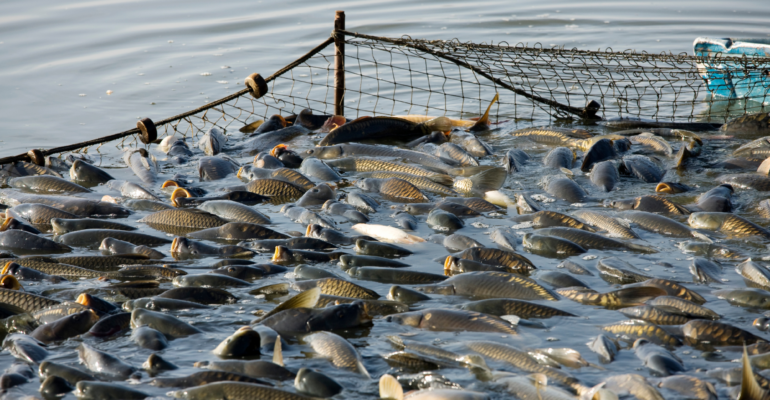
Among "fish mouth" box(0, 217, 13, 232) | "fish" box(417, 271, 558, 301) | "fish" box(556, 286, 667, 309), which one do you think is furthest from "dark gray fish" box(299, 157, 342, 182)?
"fish" box(556, 286, 667, 309)

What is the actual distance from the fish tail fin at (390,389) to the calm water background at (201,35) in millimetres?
8188

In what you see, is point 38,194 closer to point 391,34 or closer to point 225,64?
point 225,64

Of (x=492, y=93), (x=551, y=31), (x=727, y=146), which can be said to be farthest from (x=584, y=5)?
(x=727, y=146)

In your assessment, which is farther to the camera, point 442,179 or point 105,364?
point 442,179

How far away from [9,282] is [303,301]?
195cm

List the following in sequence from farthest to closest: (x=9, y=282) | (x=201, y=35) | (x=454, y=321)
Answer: (x=201, y=35)
(x=9, y=282)
(x=454, y=321)

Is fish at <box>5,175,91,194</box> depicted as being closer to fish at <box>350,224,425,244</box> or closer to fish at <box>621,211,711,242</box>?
fish at <box>350,224,425,244</box>

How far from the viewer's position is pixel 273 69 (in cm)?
1285

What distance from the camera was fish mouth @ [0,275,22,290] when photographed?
14.7 ft

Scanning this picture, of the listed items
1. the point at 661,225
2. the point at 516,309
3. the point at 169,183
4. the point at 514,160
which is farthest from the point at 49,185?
the point at 661,225

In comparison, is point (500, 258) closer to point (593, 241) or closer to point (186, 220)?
point (593, 241)

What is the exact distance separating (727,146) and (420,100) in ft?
16.4

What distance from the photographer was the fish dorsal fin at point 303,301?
3969 mm

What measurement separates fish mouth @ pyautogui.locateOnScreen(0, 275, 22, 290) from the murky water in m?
0.17
